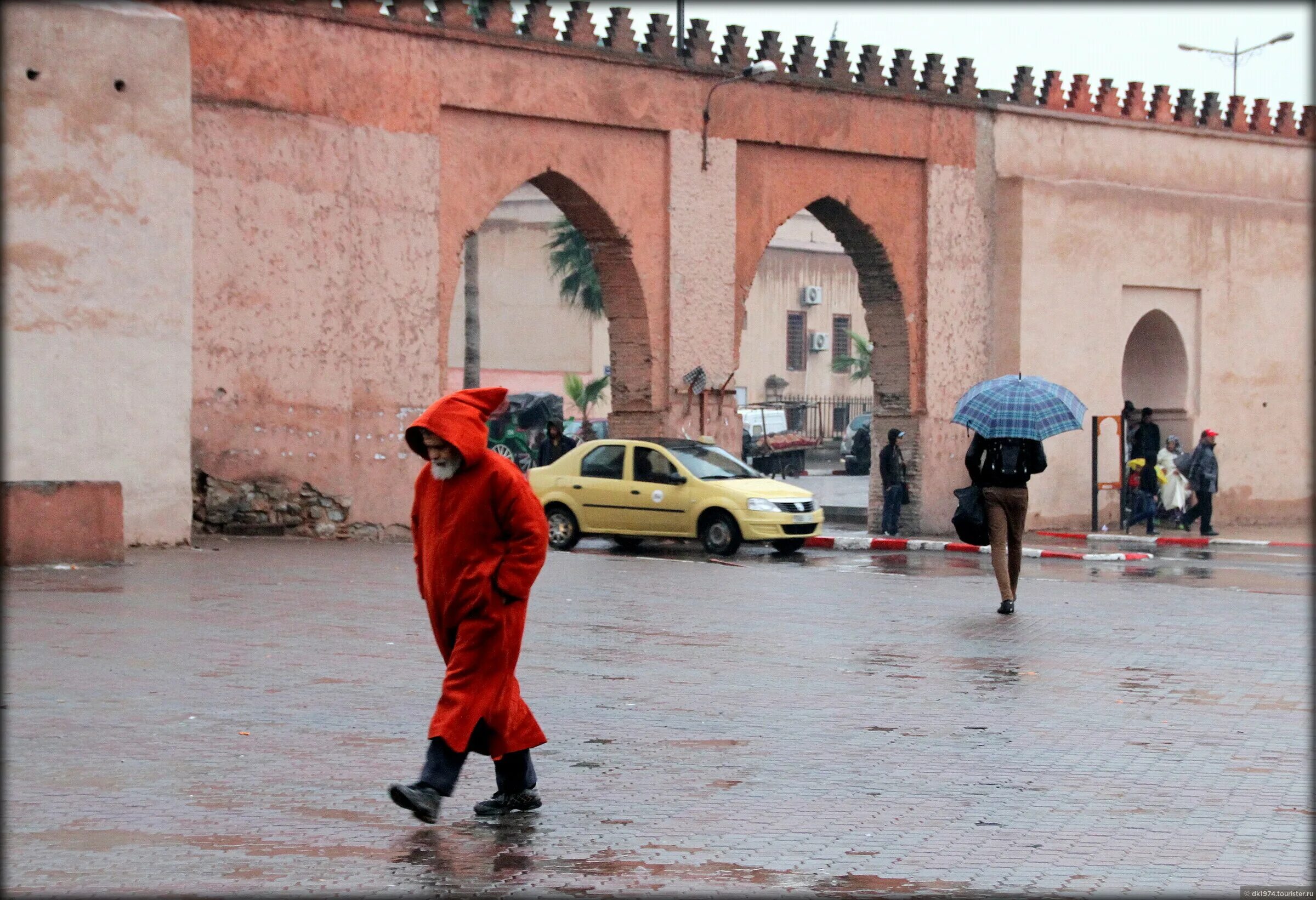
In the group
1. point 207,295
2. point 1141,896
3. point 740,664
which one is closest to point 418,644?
point 740,664

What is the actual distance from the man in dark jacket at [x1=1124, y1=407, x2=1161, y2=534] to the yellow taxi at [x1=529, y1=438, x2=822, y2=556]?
8085 millimetres

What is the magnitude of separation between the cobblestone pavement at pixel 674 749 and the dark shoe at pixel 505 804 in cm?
7

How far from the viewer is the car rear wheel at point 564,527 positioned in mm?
22875

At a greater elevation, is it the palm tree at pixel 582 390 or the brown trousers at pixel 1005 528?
the palm tree at pixel 582 390

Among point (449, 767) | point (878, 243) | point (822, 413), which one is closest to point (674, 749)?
point (449, 767)

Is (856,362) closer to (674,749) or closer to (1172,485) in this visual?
(1172,485)

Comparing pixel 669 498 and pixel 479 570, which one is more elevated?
pixel 479 570

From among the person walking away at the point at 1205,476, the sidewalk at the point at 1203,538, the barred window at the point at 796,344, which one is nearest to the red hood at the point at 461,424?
the sidewalk at the point at 1203,538

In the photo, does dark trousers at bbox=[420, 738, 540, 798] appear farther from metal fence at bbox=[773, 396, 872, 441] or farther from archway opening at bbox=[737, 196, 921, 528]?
metal fence at bbox=[773, 396, 872, 441]

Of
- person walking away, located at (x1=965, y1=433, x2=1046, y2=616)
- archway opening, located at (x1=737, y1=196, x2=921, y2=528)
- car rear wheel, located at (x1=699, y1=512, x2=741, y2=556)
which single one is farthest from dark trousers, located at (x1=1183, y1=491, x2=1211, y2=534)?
archway opening, located at (x1=737, y1=196, x2=921, y2=528)

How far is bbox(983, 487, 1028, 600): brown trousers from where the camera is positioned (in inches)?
596

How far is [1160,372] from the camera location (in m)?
32.2

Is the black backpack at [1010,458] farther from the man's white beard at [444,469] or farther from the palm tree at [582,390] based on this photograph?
the palm tree at [582,390]

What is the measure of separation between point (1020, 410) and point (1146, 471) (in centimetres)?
1406
